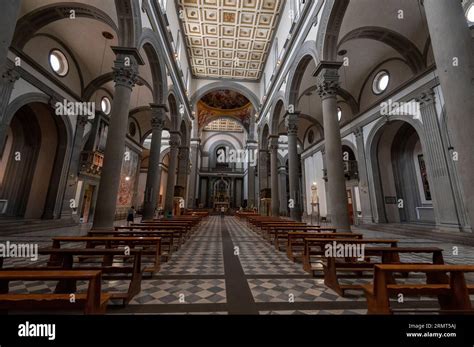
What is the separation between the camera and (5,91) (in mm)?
7484

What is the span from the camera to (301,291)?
120 inches

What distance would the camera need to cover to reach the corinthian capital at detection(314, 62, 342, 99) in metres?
7.32

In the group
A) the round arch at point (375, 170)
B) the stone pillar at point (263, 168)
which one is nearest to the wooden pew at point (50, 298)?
the round arch at point (375, 170)

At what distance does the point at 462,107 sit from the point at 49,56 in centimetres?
1459

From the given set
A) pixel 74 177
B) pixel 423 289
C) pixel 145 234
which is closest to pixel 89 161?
pixel 74 177

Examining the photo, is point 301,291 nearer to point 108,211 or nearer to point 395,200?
point 108,211

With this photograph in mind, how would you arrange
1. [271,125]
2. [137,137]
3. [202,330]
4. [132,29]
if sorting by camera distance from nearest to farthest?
[202,330] → [132,29] → [271,125] → [137,137]

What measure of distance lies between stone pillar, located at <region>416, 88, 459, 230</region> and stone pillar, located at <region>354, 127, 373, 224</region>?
407cm

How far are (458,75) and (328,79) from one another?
4735mm

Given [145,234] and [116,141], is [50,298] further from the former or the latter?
[116,141]

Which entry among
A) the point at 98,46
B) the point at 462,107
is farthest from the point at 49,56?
the point at 462,107

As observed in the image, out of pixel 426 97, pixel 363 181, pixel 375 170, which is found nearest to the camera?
pixel 426 97

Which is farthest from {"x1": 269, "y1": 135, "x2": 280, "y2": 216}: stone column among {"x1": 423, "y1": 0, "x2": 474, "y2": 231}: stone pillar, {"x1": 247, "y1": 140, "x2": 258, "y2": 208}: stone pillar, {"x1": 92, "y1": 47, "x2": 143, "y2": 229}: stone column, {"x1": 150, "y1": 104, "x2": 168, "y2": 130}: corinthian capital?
{"x1": 423, "y1": 0, "x2": 474, "y2": 231}: stone pillar

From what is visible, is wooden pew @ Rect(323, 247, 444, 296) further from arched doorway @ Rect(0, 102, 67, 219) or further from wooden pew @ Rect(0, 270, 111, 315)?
arched doorway @ Rect(0, 102, 67, 219)
